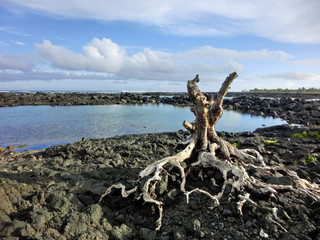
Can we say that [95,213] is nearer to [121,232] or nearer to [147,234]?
[121,232]

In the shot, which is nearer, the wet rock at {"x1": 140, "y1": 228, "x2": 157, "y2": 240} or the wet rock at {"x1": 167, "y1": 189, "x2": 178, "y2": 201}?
the wet rock at {"x1": 140, "y1": 228, "x2": 157, "y2": 240}

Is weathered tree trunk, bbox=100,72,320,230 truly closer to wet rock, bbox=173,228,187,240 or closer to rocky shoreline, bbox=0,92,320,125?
wet rock, bbox=173,228,187,240

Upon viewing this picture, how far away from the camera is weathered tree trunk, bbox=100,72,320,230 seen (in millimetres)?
5629

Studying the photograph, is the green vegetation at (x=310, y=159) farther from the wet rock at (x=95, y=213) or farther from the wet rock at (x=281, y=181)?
the wet rock at (x=95, y=213)

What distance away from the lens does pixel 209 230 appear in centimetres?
470

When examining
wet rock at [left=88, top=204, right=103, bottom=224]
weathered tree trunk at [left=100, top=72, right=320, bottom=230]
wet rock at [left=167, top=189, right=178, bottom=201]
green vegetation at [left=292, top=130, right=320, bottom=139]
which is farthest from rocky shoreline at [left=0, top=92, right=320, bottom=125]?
wet rock at [left=88, top=204, right=103, bottom=224]

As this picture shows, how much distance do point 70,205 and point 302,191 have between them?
249 inches

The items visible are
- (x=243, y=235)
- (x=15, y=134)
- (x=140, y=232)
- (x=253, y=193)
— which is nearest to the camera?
(x=243, y=235)

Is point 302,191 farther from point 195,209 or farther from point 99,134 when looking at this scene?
point 99,134

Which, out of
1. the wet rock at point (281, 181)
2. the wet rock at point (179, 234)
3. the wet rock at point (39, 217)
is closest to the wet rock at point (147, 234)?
the wet rock at point (179, 234)

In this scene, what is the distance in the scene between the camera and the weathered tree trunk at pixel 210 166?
5.63m

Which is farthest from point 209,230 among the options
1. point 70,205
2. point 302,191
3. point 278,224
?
point 70,205

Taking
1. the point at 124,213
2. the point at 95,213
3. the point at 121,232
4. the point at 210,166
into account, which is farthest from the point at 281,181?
the point at 95,213

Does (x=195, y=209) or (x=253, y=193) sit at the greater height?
(x=253, y=193)
